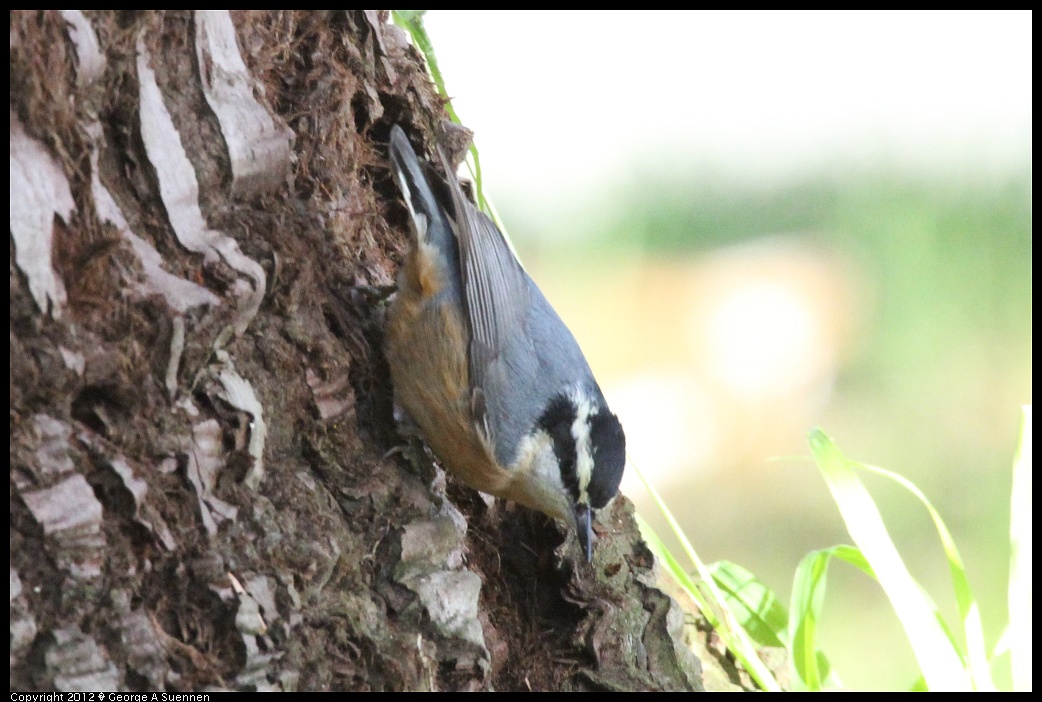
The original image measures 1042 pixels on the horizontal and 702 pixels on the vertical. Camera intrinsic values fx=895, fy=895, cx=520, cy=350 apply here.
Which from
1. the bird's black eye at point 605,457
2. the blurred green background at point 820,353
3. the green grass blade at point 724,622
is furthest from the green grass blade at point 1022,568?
the blurred green background at point 820,353

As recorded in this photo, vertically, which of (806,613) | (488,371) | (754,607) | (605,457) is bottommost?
(754,607)

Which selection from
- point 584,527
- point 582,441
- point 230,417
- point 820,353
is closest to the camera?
point 230,417

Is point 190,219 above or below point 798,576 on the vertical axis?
above

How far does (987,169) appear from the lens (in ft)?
18.4

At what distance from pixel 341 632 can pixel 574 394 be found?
0.98 metres

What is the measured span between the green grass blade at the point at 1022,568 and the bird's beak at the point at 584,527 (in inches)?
41.6

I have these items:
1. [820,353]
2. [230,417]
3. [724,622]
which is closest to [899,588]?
[724,622]

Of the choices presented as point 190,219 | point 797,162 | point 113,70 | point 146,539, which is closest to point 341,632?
point 146,539

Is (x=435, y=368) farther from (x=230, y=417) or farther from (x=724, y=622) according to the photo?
(x=724, y=622)

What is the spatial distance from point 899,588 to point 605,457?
79 centimetres

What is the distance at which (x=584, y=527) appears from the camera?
91.4 inches

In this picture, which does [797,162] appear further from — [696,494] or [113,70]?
[113,70]

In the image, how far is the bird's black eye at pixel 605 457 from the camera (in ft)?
7.64

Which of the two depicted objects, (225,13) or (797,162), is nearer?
(225,13)
